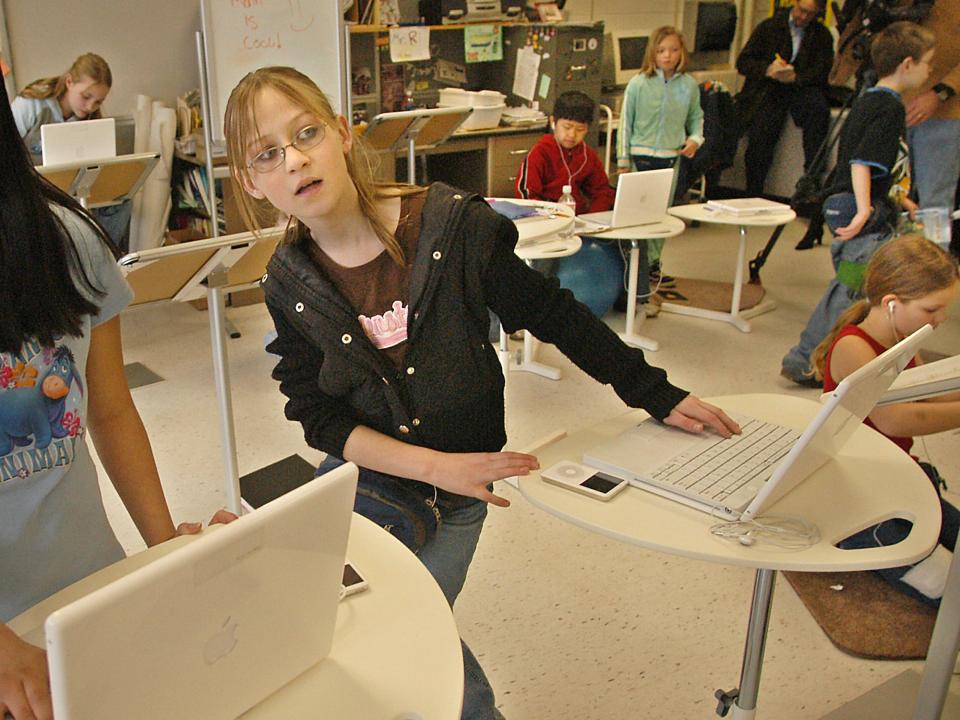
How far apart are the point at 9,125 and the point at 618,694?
159 cm

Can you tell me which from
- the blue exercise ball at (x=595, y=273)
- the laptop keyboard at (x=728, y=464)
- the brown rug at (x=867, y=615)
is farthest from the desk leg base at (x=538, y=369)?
the laptop keyboard at (x=728, y=464)

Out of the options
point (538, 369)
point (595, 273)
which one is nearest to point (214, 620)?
point (538, 369)

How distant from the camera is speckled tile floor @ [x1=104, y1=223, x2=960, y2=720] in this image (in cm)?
197

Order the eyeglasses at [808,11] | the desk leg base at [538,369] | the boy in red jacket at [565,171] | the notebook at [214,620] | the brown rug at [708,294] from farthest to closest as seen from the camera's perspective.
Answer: the eyeglasses at [808,11] < the brown rug at [708,294] < the boy in red jacket at [565,171] < the desk leg base at [538,369] < the notebook at [214,620]

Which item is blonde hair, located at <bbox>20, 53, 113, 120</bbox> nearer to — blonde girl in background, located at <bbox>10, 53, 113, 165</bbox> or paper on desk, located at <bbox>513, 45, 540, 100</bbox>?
blonde girl in background, located at <bbox>10, 53, 113, 165</bbox>

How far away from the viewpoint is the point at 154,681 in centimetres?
70

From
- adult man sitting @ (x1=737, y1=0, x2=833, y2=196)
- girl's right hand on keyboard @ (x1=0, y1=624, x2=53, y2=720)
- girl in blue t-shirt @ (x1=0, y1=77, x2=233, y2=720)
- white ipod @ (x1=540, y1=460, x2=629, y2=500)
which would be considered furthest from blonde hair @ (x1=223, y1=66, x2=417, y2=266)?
adult man sitting @ (x1=737, y1=0, x2=833, y2=196)

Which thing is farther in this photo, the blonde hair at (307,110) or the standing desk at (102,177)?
the standing desk at (102,177)

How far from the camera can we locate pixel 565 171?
419cm

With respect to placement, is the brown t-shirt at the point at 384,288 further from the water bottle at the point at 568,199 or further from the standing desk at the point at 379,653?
the water bottle at the point at 568,199

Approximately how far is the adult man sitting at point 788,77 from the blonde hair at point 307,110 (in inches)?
210

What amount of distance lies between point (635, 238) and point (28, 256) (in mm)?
3049

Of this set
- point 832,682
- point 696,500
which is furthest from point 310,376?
point 832,682

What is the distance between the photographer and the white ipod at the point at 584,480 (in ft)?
4.24
